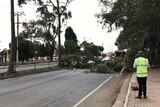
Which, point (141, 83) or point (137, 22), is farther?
point (137, 22)

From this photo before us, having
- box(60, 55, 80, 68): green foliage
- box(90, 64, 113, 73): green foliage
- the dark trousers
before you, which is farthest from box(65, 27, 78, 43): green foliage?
the dark trousers

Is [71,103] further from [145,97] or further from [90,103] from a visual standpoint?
[145,97]

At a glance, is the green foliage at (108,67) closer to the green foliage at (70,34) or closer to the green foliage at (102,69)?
the green foliage at (102,69)

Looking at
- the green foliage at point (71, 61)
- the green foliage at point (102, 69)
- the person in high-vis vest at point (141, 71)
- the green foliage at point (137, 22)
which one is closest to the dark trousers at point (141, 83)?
the person in high-vis vest at point (141, 71)

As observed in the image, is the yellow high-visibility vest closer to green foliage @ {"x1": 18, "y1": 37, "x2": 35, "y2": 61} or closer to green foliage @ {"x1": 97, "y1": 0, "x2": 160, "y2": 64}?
green foliage @ {"x1": 97, "y1": 0, "x2": 160, "y2": 64}

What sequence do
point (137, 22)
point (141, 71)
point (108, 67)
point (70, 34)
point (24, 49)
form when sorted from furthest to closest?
1. point (70, 34)
2. point (24, 49)
3. point (108, 67)
4. point (137, 22)
5. point (141, 71)

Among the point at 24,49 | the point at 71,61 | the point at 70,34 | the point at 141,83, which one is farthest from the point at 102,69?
the point at 70,34

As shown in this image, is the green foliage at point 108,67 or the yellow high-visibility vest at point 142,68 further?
the green foliage at point 108,67

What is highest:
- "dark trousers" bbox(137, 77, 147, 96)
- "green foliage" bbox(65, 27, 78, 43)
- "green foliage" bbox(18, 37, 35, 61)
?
"green foliage" bbox(65, 27, 78, 43)

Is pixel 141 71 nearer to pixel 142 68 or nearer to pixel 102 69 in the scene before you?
pixel 142 68

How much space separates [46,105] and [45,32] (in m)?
82.2

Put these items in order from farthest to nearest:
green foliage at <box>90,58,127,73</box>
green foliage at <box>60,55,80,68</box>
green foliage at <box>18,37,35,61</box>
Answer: green foliage at <box>18,37,35,61</box> → green foliage at <box>60,55,80,68</box> → green foliage at <box>90,58,127,73</box>

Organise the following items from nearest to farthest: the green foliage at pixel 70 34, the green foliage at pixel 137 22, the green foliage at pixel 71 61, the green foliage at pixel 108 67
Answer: the green foliage at pixel 137 22 → the green foliage at pixel 108 67 → the green foliage at pixel 71 61 → the green foliage at pixel 70 34

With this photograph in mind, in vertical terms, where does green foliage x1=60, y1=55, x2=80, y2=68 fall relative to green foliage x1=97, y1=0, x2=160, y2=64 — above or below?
below
